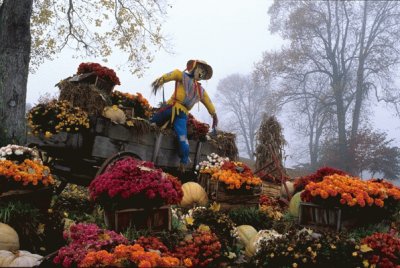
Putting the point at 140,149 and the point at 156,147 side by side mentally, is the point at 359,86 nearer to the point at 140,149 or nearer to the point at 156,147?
the point at 156,147

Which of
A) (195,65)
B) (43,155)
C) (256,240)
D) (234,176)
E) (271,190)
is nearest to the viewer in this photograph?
(256,240)

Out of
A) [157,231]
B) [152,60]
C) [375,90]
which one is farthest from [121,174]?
[375,90]

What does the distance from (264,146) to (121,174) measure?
6.82 meters

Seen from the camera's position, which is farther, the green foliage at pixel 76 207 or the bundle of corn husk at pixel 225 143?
the bundle of corn husk at pixel 225 143

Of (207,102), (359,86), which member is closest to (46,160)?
(207,102)

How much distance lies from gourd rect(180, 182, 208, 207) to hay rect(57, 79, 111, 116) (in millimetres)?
2229

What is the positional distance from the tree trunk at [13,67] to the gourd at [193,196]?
3436 mm

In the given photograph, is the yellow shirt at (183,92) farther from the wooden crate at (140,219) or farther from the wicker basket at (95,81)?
the wooden crate at (140,219)

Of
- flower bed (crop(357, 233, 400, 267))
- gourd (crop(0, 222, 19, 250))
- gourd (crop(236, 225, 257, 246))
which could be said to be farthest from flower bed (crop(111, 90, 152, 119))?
flower bed (crop(357, 233, 400, 267))

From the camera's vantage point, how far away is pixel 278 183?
34.1ft

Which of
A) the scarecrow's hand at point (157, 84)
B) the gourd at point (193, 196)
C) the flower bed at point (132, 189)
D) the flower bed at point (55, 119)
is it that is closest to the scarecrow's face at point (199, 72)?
the scarecrow's hand at point (157, 84)

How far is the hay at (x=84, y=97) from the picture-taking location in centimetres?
741

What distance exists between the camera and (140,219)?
16.7ft

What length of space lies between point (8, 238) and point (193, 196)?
364 centimetres
